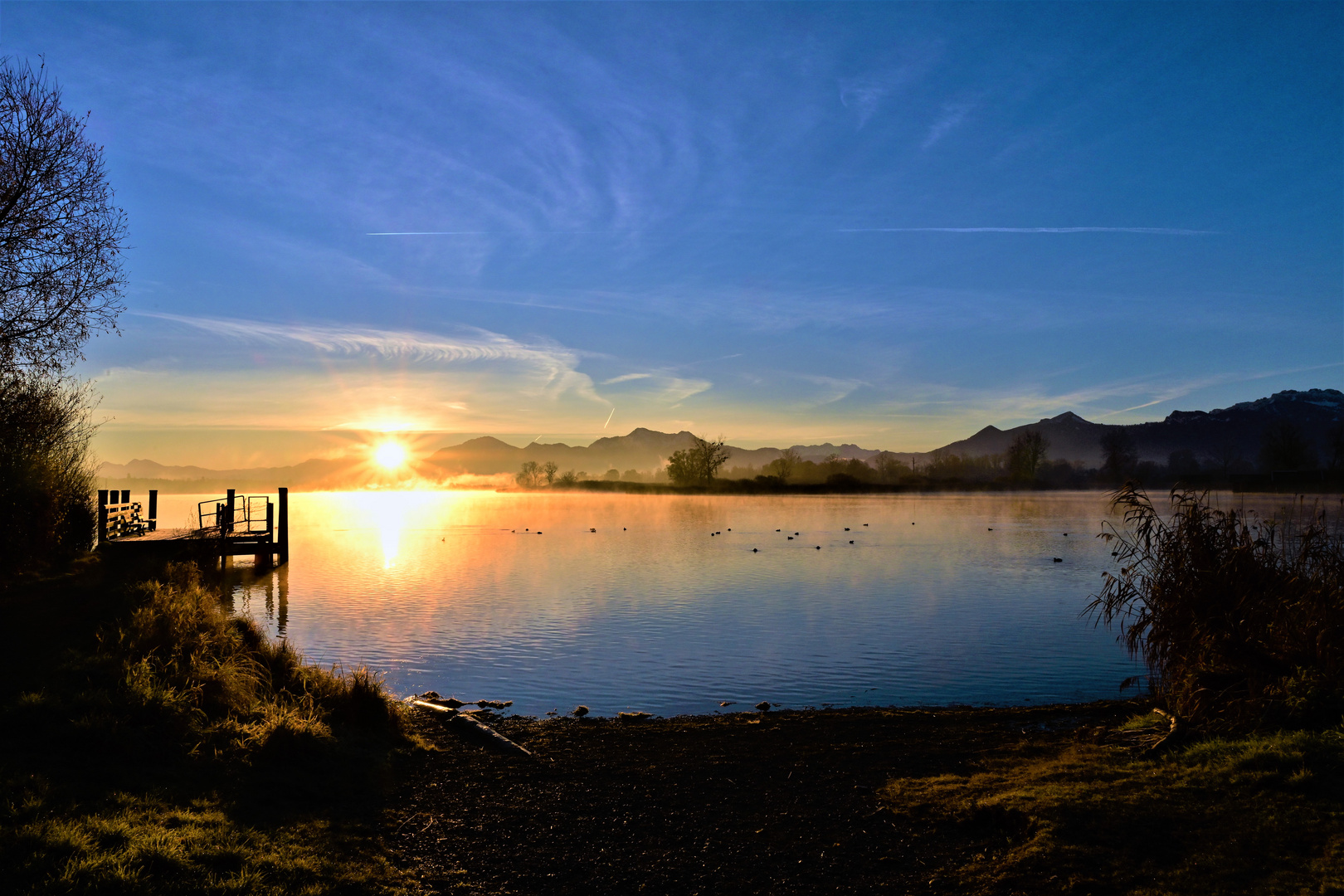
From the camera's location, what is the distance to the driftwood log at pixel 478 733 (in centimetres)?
1104

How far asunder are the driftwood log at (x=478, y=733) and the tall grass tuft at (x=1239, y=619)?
866 cm

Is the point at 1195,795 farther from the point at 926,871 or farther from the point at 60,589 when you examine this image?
the point at 60,589

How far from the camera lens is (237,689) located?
10.7 metres

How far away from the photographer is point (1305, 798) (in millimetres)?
6980

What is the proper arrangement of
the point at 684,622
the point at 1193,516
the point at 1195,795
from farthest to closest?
the point at 684,622, the point at 1193,516, the point at 1195,795

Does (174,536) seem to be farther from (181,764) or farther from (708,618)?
(181,764)

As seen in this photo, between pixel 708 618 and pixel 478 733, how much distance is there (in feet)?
43.9

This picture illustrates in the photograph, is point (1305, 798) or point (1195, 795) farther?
point (1195, 795)

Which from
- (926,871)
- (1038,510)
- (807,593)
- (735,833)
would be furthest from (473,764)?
(1038,510)

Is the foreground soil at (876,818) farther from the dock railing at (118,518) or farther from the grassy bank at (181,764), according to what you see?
the dock railing at (118,518)

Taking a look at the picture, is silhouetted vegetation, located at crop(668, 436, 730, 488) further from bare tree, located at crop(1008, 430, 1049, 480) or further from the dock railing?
the dock railing

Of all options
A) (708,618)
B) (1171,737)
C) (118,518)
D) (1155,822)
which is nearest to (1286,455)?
(708,618)

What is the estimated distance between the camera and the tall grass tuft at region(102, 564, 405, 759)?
9.27m

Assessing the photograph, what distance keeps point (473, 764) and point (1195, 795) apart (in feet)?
26.2
